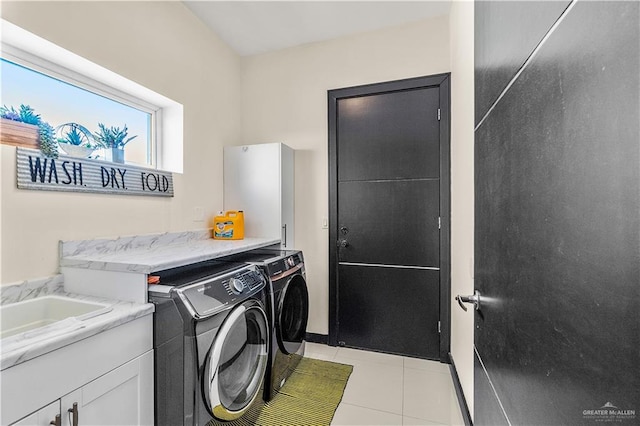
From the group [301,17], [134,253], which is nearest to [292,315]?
[134,253]

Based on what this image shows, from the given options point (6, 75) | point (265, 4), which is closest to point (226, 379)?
point (6, 75)

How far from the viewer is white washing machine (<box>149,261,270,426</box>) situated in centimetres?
121

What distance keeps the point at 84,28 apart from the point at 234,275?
1.61 meters

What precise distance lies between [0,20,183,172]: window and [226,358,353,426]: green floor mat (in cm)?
184

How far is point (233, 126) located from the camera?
2873 millimetres

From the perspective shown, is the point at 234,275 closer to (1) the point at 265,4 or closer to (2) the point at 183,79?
(2) the point at 183,79

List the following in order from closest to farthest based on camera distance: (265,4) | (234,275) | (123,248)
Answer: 1. (234,275)
2. (123,248)
3. (265,4)

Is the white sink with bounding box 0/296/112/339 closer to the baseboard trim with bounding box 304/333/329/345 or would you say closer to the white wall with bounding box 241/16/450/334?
the white wall with bounding box 241/16/450/334

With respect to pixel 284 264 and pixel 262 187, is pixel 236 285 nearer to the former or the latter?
pixel 284 264

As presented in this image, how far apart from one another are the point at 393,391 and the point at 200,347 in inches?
57.4

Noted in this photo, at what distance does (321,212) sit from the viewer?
8.89 ft

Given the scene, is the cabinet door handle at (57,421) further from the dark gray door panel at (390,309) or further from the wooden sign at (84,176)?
the dark gray door panel at (390,309)

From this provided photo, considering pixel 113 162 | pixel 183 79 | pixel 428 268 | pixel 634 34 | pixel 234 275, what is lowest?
pixel 428 268

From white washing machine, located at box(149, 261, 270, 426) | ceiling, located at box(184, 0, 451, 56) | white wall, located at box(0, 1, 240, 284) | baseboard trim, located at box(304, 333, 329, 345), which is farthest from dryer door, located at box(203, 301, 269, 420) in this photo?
ceiling, located at box(184, 0, 451, 56)
